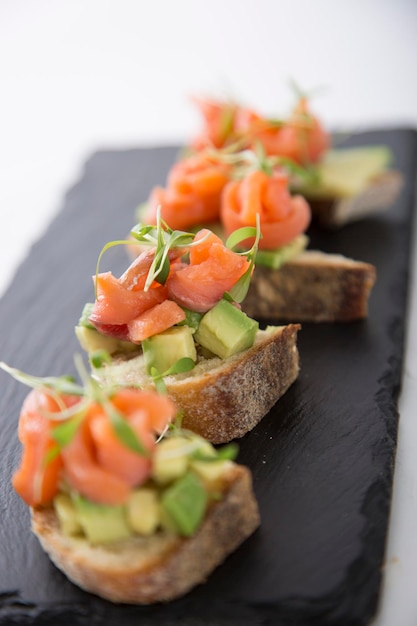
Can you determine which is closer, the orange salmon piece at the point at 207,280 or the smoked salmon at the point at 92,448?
the smoked salmon at the point at 92,448

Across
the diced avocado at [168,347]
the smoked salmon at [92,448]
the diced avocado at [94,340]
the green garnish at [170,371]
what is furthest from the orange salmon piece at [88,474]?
the diced avocado at [94,340]

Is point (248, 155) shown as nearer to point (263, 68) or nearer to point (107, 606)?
point (107, 606)

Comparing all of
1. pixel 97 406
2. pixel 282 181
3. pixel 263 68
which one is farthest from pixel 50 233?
pixel 263 68

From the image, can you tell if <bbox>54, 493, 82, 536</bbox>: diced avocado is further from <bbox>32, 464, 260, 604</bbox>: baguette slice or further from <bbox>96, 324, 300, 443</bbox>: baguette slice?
<bbox>96, 324, 300, 443</bbox>: baguette slice

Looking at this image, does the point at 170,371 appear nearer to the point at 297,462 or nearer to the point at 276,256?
the point at 297,462

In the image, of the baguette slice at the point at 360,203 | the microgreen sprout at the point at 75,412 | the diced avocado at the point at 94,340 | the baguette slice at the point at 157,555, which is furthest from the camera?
the baguette slice at the point at 360,203

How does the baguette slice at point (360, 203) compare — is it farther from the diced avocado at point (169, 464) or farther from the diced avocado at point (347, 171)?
the diced avocado at point (169, 464)

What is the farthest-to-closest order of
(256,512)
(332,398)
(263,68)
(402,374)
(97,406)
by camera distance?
(263,68) < (402,374) < (332,398) < (256,512) < (97,406)
